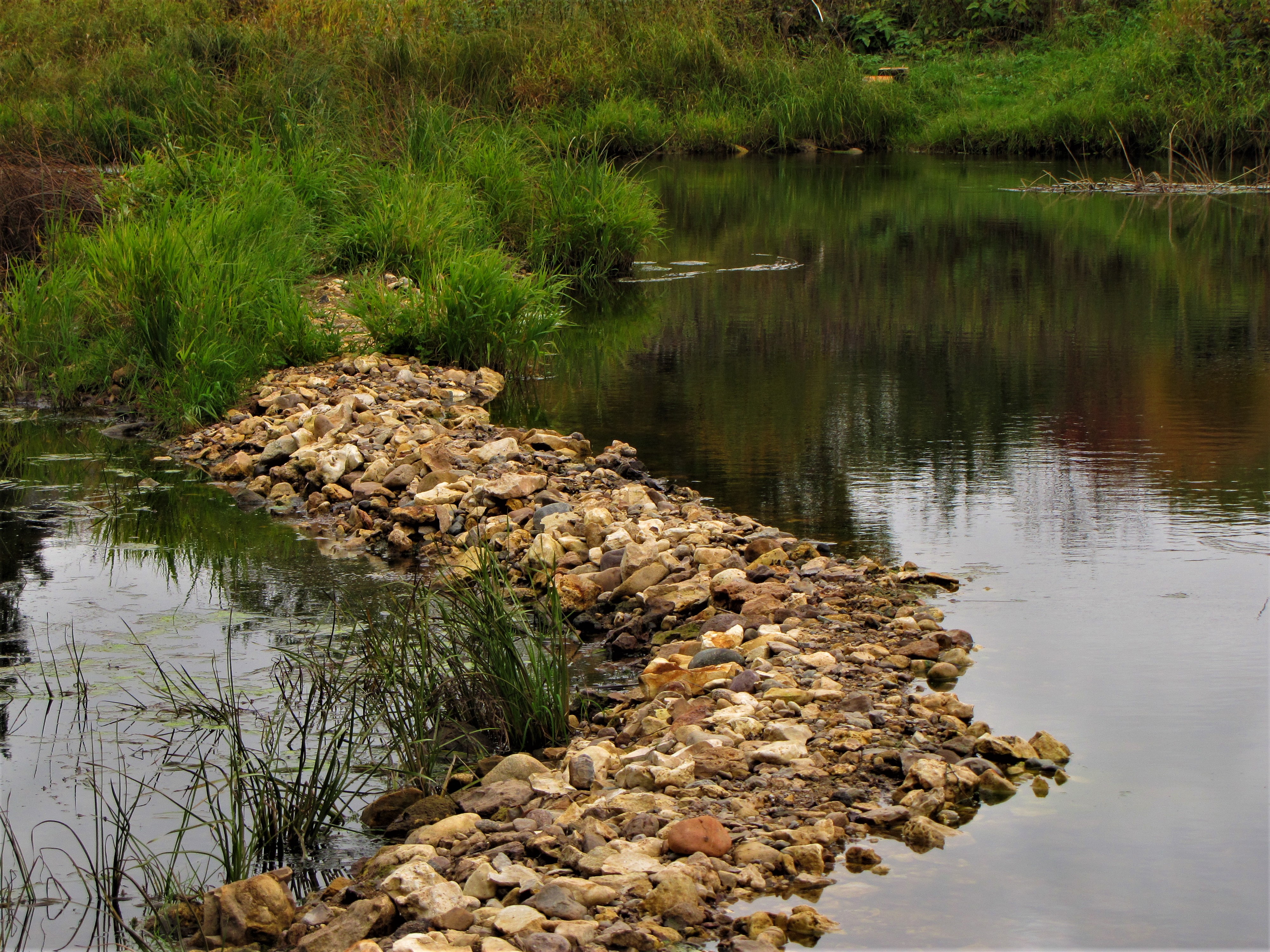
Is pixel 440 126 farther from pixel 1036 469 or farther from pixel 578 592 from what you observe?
pixel 578 592

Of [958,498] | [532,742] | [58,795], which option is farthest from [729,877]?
[958,498]

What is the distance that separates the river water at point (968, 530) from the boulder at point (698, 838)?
24 centimetres

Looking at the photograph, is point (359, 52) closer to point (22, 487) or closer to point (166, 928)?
point (22, 487)

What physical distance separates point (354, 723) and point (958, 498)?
121 inches

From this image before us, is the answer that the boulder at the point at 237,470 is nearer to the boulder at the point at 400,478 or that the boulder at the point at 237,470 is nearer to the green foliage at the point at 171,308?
the green foliage at the point at 171,308

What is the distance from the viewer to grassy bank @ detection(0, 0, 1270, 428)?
25.7 feet

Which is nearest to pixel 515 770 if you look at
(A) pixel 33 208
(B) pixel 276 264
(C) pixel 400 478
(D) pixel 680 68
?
(C) pixel 400 478

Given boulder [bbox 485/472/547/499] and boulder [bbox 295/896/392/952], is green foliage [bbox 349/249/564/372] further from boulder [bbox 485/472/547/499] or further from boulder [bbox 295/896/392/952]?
boulder [bbox 295/896/392/952]

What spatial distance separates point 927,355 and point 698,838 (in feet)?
20.2

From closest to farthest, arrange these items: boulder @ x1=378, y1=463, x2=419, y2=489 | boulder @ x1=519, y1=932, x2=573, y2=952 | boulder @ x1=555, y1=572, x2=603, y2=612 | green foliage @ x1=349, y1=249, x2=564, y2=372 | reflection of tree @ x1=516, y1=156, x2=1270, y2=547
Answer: boulder @ x1=519, y1=932, x2=573, y2=952 → boulder @ x1=555, y1=572, x2=603, y2=612 → boulder @ x1=378, y1=463, x2=419, y2=489 → reflection of tree @ x1=516, y1=156, x2=1270, y2=547 → green foliage @ x1=349, y1=249, x2=564, y2=372

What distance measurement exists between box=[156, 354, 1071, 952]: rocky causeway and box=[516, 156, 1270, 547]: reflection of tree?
2.66ft

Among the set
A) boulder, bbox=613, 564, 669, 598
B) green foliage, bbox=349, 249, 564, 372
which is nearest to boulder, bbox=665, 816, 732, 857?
boulder, bbox=613, 564, 669, 598

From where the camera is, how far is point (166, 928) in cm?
271

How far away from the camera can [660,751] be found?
331 centimetres
